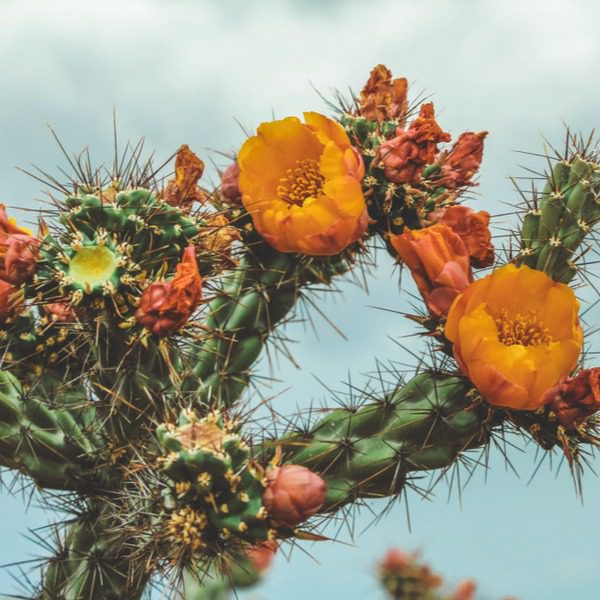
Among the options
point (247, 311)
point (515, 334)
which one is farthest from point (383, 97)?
point (515, 334)

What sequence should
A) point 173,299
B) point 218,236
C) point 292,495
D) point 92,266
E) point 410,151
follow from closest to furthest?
point 292,495
point 173,299
point 92,266
point 410,151
point 218,236

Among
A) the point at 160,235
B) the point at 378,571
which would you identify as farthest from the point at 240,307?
the point at 378,571

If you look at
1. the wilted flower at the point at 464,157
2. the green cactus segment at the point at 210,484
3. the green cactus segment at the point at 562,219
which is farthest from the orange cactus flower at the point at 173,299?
the green cactus segment at the point at 562,219

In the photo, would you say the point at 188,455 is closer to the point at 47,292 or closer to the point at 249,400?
the point at 249,400

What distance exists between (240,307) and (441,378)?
61cm

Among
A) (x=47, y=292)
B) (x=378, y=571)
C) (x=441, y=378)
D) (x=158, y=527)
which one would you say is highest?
(x=378, y=571)

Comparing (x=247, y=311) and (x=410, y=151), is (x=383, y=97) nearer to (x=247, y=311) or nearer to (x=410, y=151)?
(x=410, y=151)

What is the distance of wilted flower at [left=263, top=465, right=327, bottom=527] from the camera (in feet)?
9.43

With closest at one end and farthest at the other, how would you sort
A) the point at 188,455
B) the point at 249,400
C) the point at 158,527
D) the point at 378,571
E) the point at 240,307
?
the point at 188,455 → the point at 158,527 → the point at 249,400 → the point at 240,307 → the point at 378,571

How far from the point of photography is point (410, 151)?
11.0ft

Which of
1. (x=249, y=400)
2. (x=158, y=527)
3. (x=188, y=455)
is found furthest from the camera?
(x=249, y=400)

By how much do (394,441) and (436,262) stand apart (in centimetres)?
51

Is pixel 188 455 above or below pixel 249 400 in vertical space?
below

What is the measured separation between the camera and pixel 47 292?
330 centimetres
